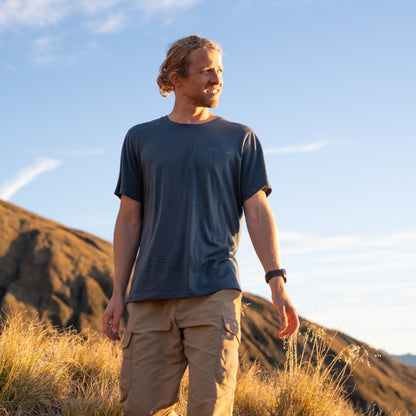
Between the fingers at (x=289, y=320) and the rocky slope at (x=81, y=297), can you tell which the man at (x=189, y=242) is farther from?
the rocky slope at (x=81, y=297)

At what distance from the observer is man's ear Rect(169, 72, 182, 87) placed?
2.59 meters

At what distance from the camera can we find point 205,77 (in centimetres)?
251

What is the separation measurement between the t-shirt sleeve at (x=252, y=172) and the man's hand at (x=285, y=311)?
46 cm

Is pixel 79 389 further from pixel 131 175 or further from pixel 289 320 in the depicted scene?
pixel 289 320

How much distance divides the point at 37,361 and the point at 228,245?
282 cm

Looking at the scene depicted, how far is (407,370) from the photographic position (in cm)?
940

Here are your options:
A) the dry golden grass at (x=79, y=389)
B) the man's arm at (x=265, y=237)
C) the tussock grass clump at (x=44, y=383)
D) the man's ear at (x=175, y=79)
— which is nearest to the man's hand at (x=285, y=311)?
the man's arm at (x=265, y=237)

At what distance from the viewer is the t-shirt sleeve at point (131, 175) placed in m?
2.60

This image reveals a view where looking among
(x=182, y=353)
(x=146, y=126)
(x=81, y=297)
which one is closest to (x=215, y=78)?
(x=146, y=126)

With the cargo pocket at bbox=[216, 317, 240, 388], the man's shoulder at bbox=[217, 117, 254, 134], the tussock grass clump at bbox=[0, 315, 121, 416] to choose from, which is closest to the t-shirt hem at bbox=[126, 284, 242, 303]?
the cargo pocket at bbox=[216, 317, 240, 388]

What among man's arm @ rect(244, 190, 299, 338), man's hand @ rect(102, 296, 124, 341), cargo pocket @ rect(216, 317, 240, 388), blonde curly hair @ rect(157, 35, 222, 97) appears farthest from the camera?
blonde curly hair @ rect(157, 35, 222, 97)

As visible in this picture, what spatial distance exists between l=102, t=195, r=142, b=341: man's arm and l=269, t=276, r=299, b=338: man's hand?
0.74m

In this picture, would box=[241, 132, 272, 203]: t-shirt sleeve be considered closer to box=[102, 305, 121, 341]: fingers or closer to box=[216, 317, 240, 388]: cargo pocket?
box=[216, 317, 240, 388]: cargo pocket

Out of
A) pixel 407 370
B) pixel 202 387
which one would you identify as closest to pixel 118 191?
pixel 202 387
